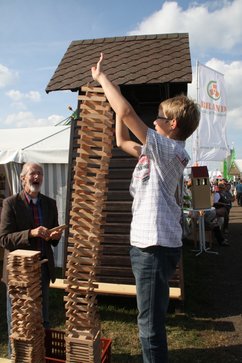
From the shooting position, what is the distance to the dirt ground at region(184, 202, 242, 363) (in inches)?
162

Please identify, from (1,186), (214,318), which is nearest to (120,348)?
(214,318)

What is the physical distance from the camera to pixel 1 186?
7.53 meters

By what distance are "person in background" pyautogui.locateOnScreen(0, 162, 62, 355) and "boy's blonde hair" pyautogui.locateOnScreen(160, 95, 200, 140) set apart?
51.8 inches

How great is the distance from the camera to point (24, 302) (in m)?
2.38

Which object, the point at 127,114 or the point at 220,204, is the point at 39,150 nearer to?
the point at 127,114

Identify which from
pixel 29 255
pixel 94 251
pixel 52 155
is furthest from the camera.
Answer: pixel 52 155

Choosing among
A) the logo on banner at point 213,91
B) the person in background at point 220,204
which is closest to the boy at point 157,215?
the logo on banner at point 213,91

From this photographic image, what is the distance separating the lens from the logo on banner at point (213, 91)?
8.16 m

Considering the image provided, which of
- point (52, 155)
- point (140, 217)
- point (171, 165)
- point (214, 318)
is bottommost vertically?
point (214, 318)

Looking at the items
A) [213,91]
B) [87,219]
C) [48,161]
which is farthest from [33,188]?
[213,91]

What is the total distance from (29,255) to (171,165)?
1.18 m

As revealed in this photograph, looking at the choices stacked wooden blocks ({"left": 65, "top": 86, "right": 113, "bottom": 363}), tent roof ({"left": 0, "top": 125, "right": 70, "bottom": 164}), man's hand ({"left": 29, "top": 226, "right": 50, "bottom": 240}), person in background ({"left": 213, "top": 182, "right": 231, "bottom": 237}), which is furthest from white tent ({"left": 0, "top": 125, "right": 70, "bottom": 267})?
person in background ({"left": 213, "top": 182, "right": 231, "bottom": 237})

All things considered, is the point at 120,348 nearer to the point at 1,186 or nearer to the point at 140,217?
the point at 140,217

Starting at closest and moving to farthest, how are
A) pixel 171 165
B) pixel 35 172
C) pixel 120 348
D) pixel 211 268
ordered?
pixel 171 165
pixel 35 172
pixel 120 348
pixel 211 268
